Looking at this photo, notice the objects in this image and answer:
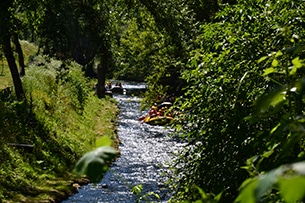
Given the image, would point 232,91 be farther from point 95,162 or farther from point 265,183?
point 265,183

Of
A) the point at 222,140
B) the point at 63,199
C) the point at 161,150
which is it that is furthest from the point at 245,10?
the point at 161,150

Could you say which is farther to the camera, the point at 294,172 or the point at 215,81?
the point at 215,81

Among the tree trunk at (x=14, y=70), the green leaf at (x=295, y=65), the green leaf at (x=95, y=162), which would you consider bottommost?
the tree trunk at (x=14, y=70)

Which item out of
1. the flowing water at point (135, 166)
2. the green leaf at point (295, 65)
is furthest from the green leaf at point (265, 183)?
the flowing water at point (135, 166)

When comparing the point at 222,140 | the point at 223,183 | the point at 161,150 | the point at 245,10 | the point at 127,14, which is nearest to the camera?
the point at 223,183

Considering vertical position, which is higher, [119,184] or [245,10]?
[245,10]

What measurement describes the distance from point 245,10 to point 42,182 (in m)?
10.5

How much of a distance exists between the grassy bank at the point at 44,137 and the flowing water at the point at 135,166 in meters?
0.71

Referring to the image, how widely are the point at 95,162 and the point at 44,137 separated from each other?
16.8 meters

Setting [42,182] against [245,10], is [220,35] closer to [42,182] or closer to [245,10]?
[245,10]

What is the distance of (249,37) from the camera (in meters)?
4.63

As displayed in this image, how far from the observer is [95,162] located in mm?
1255

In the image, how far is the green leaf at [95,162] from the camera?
1.25 m

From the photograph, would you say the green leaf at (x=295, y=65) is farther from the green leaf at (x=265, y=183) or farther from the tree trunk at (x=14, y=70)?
the tree trunk at (x=14, y=70)
